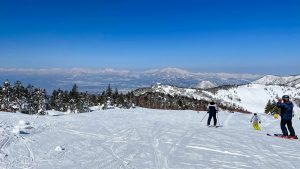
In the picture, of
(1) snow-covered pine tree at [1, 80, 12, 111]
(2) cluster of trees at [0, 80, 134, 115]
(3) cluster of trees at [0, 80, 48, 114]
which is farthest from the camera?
(2) cluster of trees at [0, 80, 134, 115]

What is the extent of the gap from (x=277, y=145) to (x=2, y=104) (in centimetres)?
8489

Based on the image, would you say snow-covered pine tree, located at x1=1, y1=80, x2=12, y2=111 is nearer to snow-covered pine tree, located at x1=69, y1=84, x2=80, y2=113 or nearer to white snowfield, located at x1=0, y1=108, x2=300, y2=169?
snow-covered pine tree, located at x1=69, y1=84, x2=80, y2=113

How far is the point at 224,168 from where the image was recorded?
988cm

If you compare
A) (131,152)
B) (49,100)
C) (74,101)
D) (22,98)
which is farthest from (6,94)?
(131,152)

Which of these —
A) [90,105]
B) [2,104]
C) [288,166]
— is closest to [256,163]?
[288,166]

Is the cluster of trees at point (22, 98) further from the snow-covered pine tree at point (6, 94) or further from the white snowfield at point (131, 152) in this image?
the white snowfield at point (131, 152)

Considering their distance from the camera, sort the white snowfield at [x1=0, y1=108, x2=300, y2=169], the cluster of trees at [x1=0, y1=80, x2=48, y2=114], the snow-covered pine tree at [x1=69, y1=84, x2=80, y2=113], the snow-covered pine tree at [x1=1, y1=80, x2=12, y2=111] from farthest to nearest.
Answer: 1. the snow-covered pine tree at [x1=69, y1=84, x2=80, y2=113]
2. the cluster of trees at [x1=0, y1=80, x2=48, y2=114]
3. the snow-covered pine tree at [x1=1, y1=80, x2=12, y2=111]
4. the white snowfield at [x1=0, y1=108, x2=300, y2=169]

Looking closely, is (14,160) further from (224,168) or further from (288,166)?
(288,166)

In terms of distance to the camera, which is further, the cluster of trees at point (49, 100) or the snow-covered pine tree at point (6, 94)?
the cluster of trees at point (49, 100)

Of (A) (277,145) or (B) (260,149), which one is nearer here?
(B) (260,149)

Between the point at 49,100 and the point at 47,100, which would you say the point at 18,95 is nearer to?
the point at 47,100

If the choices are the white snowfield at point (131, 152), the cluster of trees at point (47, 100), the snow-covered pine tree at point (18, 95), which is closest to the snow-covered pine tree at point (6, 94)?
the cluster of trees at point (47, 100)

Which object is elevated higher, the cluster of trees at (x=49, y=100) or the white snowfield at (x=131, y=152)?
the white snowfield at (x=131, y=152)

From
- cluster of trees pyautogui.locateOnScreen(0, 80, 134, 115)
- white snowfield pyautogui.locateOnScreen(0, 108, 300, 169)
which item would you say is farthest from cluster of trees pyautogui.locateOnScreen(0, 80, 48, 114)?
white snowfield pyautogui.locateOnScreen(0, 108, 300, 169)
